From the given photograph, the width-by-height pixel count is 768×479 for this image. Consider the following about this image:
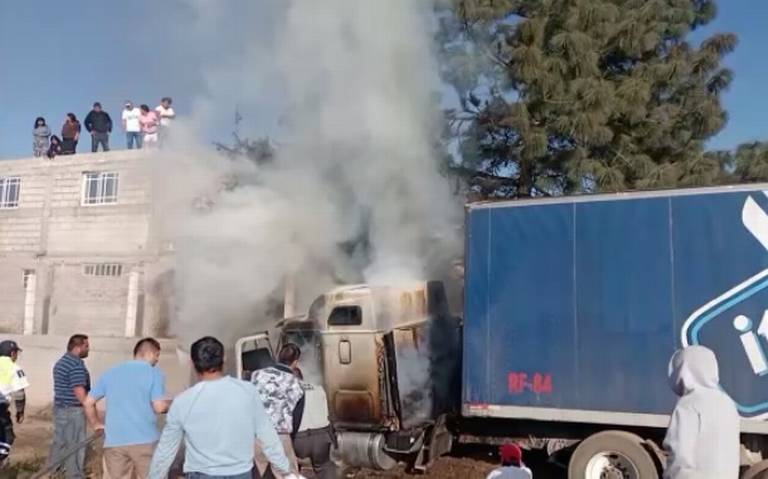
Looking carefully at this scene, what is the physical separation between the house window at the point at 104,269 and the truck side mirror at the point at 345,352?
15.8 metres

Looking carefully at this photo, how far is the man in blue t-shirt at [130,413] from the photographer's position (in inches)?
227

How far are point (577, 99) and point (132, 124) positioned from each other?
10.7 metres

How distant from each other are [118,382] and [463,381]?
3766mm

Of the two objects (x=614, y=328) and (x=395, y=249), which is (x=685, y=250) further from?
(x=395, y=249)

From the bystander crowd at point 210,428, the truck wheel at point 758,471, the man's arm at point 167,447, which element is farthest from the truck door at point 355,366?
the man's arm at point 167,447

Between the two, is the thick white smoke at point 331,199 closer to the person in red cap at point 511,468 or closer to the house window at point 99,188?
the person in red cap at point 511,468

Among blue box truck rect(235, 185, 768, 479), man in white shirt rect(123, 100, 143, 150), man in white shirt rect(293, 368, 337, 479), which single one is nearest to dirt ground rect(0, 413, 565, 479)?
blue box truck rect(235, 185, 768, 479)

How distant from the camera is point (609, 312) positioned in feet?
24.6

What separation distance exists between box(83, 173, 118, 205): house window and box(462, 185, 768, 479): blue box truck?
18.1 m

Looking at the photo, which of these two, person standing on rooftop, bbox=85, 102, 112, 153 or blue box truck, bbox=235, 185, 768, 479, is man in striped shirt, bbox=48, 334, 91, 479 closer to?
blue box truck, bbox=235, 185, 768, 479

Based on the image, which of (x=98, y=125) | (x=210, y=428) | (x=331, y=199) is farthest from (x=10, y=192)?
(x=210, y=428)

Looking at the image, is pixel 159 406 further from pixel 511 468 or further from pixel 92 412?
pixel 511 468

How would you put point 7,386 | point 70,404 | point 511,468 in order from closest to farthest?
point 511,468 < point 70,404 < point 7,386

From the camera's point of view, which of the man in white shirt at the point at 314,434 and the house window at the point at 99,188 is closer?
the man in white shirt at the point at 314,434
